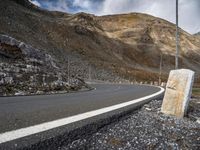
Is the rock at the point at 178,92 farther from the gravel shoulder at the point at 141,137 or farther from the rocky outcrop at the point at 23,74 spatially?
the rocky outcrop at the point at 23,74

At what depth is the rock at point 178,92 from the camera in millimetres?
7617

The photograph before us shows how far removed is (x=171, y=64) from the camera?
115 metres

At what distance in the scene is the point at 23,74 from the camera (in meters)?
20.3

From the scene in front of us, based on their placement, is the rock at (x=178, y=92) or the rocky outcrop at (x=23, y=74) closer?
the rock at (x=178, y=92)

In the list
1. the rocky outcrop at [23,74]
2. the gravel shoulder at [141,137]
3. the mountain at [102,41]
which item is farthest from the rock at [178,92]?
the mountain at [102,41]

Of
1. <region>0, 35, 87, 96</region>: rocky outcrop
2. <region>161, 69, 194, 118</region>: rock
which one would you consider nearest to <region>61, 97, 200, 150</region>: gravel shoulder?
<region>161, 69, 194, 118</region>: rock

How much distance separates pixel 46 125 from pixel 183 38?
14008 centimetres

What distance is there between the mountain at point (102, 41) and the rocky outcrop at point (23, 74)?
21339 millimetres

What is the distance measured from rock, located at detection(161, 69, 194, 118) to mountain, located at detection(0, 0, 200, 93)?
40505mm

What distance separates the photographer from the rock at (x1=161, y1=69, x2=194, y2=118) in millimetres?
7617

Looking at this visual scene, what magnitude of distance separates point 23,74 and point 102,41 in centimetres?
8215

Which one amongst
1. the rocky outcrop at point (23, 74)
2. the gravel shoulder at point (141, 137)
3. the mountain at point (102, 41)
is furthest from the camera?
the mountain at point (102, 41)

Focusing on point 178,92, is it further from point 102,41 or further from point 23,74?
point 102,41

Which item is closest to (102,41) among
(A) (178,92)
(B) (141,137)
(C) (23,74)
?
(C) (23,74)
